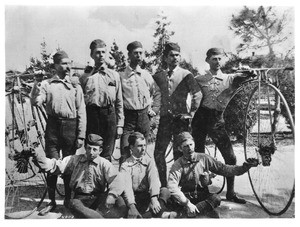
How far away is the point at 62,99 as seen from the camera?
6.49 m

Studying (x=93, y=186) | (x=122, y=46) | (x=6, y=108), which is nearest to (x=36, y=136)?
(x=6, y=108)

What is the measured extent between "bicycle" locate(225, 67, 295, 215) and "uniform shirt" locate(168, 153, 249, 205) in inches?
13.4

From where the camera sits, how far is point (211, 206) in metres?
6.52

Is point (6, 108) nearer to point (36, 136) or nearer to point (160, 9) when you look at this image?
point (36, 136)

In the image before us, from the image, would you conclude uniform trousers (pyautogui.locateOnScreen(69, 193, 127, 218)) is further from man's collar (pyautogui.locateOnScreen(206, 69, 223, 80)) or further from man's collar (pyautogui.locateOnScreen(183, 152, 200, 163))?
man's collar (pyautogui.locateOnScreen(206, 69, 223, 80))

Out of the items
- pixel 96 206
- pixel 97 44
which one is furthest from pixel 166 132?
pixel 97 44

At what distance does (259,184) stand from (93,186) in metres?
2.11

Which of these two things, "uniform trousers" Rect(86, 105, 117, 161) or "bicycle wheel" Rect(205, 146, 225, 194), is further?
"bicycle wheel" Rect(205, 146, 225, 194)

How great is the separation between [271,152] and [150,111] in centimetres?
162

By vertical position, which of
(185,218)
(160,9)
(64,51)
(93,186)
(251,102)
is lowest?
(185,218)

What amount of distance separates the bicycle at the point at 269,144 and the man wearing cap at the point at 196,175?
0.29 metres

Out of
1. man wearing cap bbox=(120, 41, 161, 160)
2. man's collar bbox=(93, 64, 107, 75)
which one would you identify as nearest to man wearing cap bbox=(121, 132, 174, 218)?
man wearing cap bbox=(120, 41, 161, 160)

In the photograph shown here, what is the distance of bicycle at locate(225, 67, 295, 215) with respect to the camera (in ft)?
21.9

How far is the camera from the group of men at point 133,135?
252 inches
